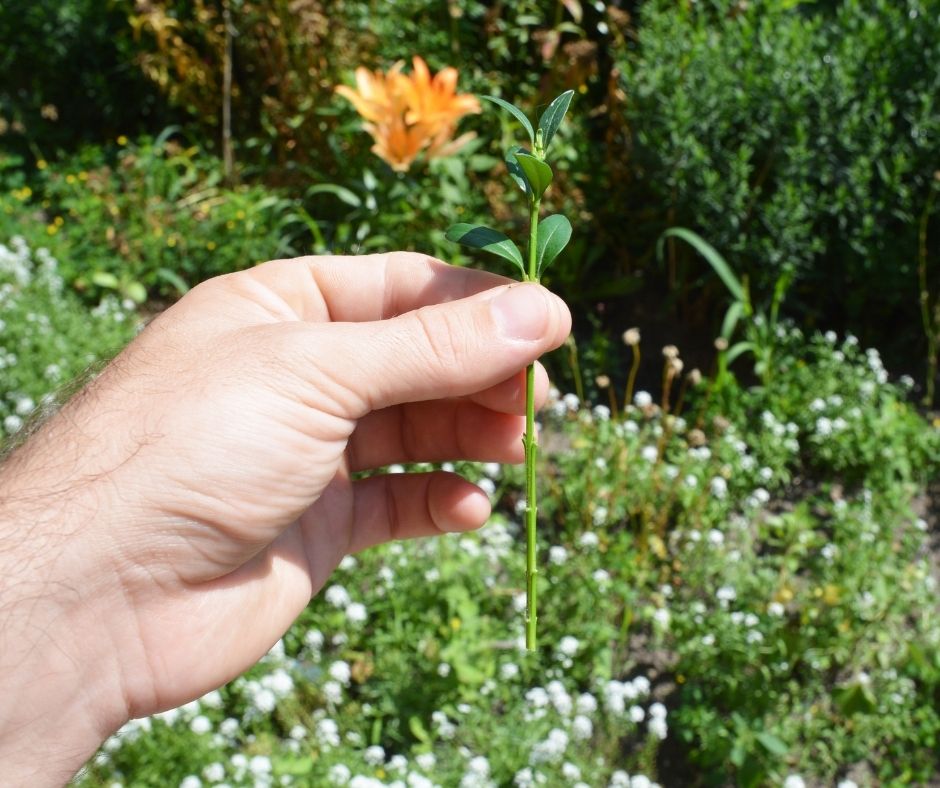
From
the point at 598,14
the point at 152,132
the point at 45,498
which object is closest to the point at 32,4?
the point at 152,132

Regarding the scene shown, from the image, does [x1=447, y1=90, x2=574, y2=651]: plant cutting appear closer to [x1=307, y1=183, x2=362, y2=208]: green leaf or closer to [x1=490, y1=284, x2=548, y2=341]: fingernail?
[x1=490, y1=284, x2=548, y2=341]: fingernail

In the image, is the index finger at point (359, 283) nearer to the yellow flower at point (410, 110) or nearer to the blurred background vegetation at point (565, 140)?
the blurred background vegetation at point (565, 140)

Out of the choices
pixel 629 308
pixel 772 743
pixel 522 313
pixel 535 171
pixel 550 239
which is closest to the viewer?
pixel 535 171

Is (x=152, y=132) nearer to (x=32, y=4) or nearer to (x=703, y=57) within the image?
(x=32, y=4)

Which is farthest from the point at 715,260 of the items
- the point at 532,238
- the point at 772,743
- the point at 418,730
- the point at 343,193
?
the point at 532,238

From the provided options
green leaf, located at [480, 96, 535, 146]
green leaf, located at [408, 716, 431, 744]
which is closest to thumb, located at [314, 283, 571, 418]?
green leaf, located at [480, 96, 535, 146]

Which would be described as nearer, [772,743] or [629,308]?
[772,743]

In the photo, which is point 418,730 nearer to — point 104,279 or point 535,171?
point 535,171
